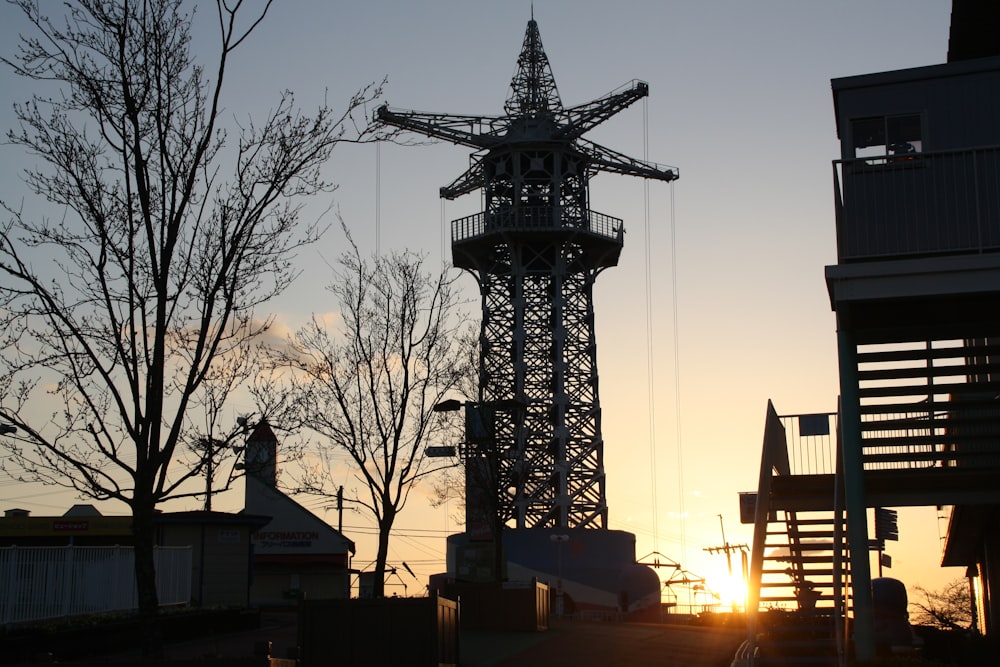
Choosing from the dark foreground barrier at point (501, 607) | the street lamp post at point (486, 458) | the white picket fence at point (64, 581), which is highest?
the street lamp post at point (486, 458)

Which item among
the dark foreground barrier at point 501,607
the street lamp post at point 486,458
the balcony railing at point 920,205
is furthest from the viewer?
the street lamp post at point 486,458

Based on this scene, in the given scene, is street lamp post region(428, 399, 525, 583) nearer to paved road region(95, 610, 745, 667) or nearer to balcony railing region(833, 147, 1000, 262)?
paved road region(95, 610, 745, 667)

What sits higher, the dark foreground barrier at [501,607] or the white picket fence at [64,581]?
the white picket fence at [64,581]

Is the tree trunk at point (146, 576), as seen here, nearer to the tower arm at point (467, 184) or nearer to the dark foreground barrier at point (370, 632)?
the dark foreground barrier at point (370, 632)

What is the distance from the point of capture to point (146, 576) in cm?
1400

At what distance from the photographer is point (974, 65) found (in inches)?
660

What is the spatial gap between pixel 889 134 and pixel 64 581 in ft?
53.2

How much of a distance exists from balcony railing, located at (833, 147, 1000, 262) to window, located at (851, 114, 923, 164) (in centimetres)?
106

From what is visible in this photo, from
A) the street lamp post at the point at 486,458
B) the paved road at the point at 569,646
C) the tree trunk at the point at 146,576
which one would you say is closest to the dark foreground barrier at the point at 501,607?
the paved road at the point at 569,646

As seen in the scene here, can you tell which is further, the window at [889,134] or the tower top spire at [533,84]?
the tower top spire at [533,84]

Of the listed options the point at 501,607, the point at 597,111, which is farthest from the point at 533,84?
the point at 501,607

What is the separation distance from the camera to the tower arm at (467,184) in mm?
64562

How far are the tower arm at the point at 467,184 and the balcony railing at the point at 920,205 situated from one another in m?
48.6

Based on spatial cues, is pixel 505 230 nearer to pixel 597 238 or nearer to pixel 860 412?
pixel 597 238
